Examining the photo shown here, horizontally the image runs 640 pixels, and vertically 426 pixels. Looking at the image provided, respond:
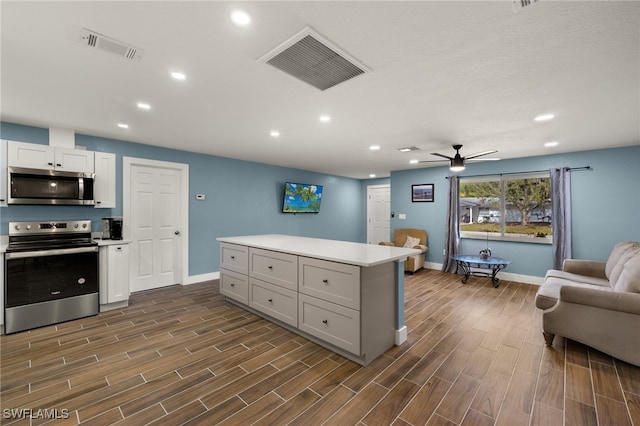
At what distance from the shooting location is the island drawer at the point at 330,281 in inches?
94.3

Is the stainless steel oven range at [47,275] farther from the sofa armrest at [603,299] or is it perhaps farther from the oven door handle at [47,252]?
the sofa armrest at [603,299]

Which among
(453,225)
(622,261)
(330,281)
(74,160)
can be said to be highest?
(74,160)

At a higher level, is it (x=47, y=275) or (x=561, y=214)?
(x=561, y=214)

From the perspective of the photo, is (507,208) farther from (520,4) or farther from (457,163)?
(520,4)

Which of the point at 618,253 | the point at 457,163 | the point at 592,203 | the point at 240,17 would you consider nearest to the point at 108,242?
the point at 240,17

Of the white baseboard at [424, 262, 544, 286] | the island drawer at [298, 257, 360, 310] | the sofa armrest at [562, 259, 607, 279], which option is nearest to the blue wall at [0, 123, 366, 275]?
the island drawer at [298, 257, 360, 310]

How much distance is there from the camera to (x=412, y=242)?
258 inches

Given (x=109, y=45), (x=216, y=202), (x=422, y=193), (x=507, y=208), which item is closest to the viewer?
(x=109, y=45)

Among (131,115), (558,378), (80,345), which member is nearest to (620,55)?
(558,378)

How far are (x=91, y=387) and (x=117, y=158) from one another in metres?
3.34

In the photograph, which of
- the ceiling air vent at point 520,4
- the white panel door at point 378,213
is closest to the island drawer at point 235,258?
the ceiling air vent at point 520,4

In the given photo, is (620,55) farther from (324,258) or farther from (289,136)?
(289,136)

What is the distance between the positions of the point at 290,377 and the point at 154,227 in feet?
12.1

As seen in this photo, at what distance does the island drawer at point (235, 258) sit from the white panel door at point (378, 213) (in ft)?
18.6
